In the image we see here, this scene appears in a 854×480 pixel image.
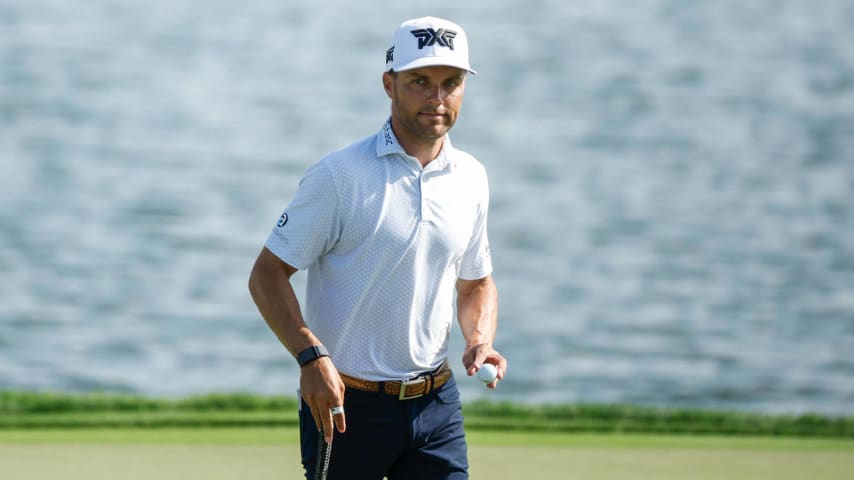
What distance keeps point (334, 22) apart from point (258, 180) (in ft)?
10.2

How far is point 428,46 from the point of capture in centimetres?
298

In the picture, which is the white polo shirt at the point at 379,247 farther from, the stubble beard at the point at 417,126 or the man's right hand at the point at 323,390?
the man's right hand at the point at 323,390

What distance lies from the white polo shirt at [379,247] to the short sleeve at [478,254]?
81mm

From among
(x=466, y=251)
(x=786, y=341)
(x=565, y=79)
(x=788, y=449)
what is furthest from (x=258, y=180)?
(x=466, y=251)

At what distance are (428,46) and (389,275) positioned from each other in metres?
0.47

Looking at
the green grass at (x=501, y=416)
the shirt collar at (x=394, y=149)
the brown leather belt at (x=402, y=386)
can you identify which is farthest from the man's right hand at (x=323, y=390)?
the green grass at (x=501, y=416)

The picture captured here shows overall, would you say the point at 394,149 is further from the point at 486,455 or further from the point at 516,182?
the point at 516,182

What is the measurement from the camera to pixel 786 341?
11.3m

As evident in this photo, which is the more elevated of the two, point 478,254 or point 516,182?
point 516,182

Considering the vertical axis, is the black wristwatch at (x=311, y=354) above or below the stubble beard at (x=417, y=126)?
below

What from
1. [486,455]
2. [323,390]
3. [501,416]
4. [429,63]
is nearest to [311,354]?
[323,390]

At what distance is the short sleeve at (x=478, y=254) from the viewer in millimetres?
3260

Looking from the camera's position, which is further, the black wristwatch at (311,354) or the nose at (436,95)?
the nose at (436,95)

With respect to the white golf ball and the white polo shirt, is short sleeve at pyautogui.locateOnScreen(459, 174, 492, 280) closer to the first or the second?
the white polo shirt
